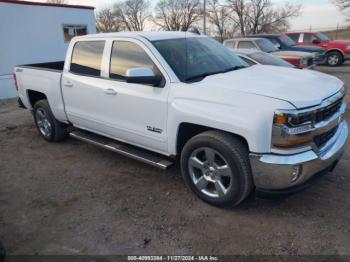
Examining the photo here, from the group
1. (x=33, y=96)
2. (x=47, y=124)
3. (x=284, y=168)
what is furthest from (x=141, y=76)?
(x=33, y=96)

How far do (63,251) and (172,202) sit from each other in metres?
1.30

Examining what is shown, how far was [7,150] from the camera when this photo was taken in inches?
235

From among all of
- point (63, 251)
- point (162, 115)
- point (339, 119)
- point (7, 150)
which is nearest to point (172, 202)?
point (162, 115)

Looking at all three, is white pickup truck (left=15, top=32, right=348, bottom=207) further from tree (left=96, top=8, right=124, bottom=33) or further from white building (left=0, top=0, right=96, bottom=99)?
tree (left=96, top=8, right=124, bottom=33)

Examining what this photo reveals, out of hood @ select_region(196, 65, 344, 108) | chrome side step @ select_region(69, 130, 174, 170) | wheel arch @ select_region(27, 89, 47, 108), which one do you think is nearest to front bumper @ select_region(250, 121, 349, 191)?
hood @ select_region(196, 65, 344, 108)

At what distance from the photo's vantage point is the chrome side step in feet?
13.1

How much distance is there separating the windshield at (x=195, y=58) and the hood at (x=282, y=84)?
211 mm

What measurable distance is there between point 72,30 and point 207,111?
1381 cm

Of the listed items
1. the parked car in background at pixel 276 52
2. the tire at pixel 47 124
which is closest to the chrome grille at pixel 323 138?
the tire at pixel 47 124

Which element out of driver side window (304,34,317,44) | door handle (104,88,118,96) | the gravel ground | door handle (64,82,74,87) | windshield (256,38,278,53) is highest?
door handle (104,88,118,96)

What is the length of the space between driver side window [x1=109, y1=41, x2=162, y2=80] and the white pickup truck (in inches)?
0.5

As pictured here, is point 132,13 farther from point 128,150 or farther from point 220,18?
point 128,150

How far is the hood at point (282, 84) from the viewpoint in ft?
10.1

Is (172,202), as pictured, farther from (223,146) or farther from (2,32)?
(2,32)
